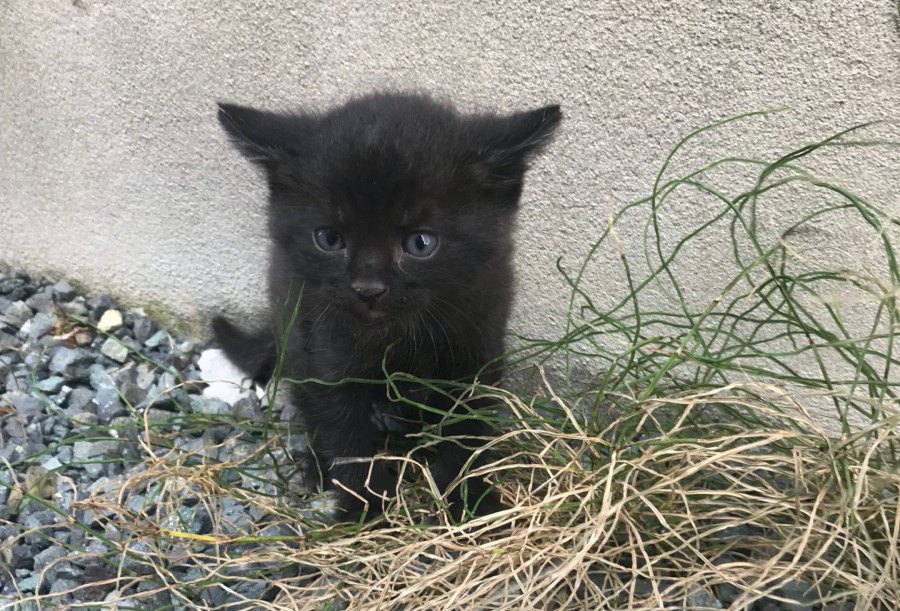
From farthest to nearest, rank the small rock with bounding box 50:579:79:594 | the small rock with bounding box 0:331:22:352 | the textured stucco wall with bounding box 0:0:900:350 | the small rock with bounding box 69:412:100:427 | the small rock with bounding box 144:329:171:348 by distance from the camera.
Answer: the small rock with bounding box 144:329:171:348
the small rock with bounding box 0:331:22:352
the small rock with bounding box 69:412:100:427
the textured stucco wall with bounding box 0:0:900:350
the small rock with bounding box 50:579:79:594

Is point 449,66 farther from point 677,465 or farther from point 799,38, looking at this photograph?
point 677,465

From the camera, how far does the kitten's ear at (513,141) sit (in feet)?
4.80

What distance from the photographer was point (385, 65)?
6.61ft

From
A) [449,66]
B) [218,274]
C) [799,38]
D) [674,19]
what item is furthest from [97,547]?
[799,38]

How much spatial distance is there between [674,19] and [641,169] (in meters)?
0.34

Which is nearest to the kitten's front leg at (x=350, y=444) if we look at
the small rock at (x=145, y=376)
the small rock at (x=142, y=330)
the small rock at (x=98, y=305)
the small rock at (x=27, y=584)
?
the small rock at (x=27, y=584)

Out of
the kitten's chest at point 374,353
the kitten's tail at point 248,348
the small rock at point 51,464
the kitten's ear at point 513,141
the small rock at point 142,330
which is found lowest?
the small rock at point 51,464

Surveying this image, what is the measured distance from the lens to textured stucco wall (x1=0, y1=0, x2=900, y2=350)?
1.67 meters

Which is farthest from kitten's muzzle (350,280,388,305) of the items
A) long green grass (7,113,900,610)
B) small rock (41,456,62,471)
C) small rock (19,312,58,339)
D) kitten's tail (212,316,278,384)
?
small rock (19,312,58,339)

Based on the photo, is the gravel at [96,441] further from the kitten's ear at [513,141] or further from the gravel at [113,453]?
the kitten's ear at [513,141]

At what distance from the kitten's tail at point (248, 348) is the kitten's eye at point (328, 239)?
73 cm

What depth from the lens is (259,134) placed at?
151cm

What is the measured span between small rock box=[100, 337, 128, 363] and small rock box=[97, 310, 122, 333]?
0.29 ft

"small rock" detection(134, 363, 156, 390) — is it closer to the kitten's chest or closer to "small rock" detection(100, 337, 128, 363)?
"small rock" detection(100, 337, 128, 363)
